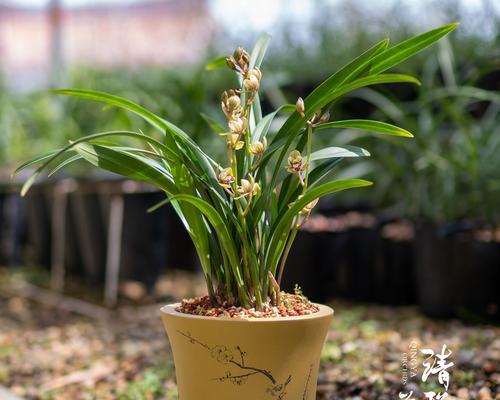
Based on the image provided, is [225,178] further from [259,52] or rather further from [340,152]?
[259,52]

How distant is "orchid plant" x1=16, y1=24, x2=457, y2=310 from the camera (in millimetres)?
1037

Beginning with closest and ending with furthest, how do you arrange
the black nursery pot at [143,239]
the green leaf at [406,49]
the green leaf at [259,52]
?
the green leaf at [406,49] → the green leaf at [259,52] → the black nursery pot at [143,239]

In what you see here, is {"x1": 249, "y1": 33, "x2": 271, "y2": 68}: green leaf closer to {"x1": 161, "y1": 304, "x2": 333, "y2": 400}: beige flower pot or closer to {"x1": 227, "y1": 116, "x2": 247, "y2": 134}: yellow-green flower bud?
{"x1": 227, "y1": 116, "x2": 247, "y2": 134}: yellow-green flower bud

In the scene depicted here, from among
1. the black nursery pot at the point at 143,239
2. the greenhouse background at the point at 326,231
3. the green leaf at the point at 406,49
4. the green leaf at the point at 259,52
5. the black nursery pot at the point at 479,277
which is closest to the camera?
the green leaf at the point at 406,49

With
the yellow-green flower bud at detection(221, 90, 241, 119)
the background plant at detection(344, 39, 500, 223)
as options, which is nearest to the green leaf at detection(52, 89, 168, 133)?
the yellow-green flower bud at detection(221, 90, 241, 119)

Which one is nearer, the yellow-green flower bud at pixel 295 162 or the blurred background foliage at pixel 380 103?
the yellow-green flower bud at pixel 295 162

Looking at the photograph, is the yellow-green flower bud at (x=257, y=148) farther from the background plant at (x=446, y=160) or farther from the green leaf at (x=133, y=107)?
the background plant at (x=446, y=160)

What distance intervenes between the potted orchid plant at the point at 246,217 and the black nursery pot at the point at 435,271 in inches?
52.4

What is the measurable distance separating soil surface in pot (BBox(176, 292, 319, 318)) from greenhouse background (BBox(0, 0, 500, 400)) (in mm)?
367

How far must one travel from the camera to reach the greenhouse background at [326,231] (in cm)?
197

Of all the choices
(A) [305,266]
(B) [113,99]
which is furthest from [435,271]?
(B) [113,99]

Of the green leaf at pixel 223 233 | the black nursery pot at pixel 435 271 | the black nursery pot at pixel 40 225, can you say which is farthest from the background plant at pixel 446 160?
the black nursery pot at pixel 40 225

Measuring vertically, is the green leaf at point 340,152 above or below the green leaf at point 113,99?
below

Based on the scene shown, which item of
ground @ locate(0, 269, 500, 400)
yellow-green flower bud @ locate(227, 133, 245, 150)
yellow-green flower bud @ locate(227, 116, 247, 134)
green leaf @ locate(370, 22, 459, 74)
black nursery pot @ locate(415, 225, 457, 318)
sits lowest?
ground @ locate(0, 269, 500, 400)
